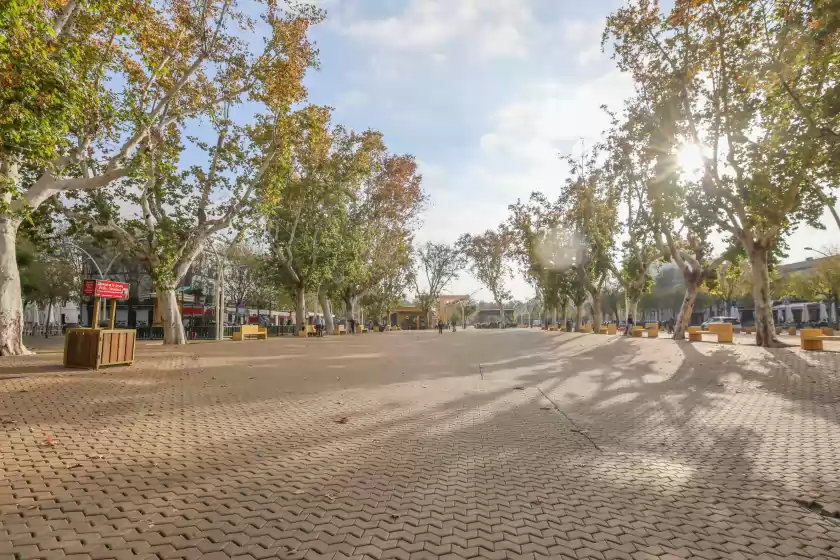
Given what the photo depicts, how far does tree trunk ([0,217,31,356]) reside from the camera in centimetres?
1367

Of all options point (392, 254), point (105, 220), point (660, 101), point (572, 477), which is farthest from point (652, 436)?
point (392, 254)

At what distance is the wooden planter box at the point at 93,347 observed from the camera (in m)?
11.1

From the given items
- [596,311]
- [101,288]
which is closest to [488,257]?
[596,311]

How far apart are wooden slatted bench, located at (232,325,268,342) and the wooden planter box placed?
59.9 feet

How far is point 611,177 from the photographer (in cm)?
3073

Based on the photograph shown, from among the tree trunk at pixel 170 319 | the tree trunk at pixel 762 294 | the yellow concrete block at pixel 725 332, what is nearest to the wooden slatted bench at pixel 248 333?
the tree trunk at pixel 170 319

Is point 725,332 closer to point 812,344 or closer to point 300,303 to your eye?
point 812,344

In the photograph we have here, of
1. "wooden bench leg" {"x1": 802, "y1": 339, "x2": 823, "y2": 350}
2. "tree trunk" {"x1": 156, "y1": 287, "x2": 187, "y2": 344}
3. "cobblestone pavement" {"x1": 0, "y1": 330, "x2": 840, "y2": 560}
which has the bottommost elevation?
"cobblestone pavement" {"x1": 0, "y1": 330, "x2": 840, "y2": 560}

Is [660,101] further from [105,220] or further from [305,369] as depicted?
[105,220]

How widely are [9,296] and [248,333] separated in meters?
17.3

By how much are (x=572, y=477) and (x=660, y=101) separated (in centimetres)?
2061

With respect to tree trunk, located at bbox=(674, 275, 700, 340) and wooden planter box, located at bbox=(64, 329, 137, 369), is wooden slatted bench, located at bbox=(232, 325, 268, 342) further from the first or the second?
tree trunk, located at bbox=(674, 275, 700, 340)

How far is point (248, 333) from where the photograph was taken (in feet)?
101

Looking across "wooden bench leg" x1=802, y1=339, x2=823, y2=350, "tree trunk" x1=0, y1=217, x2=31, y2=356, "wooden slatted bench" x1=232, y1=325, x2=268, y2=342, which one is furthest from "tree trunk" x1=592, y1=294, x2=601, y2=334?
"tree trunk" x1=0, y1=217, x2=31, y2=356
